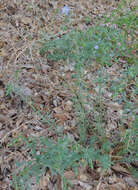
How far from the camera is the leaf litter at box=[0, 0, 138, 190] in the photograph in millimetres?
1886

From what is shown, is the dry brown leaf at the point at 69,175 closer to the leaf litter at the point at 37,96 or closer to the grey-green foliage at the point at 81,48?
the leaf litter at the point at 37,96

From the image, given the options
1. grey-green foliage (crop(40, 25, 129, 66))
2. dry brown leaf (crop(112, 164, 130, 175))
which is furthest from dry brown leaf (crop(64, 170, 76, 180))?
grey-green foliage (crop(40, 25, 129, 66))

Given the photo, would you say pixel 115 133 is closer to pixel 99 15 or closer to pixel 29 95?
pixel 29 95

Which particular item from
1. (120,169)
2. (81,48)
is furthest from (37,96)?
(120,169)

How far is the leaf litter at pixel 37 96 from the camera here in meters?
1.89

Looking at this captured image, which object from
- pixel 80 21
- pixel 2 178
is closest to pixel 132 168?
pixel 2 178

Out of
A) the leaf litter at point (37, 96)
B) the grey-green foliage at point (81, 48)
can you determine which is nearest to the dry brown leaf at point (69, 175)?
the leaf litter at point (37, 96)

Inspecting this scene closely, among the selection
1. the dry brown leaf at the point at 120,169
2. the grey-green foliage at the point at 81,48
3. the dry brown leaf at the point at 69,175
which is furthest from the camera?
the grey-green foliage at the point at 81,48

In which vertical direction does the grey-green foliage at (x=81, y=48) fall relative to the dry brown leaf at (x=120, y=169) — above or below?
above

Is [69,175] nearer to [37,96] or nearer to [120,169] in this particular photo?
[120,169]

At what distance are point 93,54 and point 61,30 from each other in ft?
2.64

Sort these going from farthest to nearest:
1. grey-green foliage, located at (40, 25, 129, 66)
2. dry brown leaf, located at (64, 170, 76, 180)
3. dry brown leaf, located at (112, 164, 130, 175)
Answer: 1. grey-green foliage, located at (40, 25, 129, 66)
2. dry brown leaf, located at (112, 164, 130, 175)
3. dry brown leaf, located at (64, 170, 76, 180)

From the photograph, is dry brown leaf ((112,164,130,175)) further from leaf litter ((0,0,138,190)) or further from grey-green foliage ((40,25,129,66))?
grey-green foliage ((40,25,129,66))

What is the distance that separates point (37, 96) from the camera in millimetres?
2432
